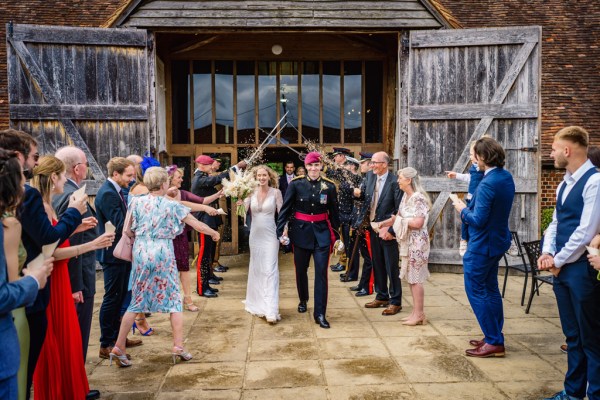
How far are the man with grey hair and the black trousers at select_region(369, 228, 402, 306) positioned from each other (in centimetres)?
371

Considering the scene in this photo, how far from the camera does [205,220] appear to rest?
28.6 feet

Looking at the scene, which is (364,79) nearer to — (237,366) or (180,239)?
Result: (180,239)

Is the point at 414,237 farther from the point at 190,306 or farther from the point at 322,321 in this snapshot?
the point at 190,306

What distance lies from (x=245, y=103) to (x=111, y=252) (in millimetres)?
7863

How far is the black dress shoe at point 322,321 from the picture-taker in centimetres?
617

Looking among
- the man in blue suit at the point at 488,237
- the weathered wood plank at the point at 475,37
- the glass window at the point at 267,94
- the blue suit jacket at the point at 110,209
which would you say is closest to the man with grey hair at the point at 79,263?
the blue suit jacket at the point at 110,209

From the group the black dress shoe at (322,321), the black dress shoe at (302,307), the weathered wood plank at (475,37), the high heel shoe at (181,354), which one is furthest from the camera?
the weathered wood plank at (475,37)

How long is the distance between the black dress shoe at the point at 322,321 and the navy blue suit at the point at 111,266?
233 cm

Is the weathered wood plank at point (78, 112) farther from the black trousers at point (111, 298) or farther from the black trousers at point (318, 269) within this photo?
the black trousers at point (111, 298)

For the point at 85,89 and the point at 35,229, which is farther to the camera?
the point at 85,89

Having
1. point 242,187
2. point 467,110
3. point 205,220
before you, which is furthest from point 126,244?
point 467,110

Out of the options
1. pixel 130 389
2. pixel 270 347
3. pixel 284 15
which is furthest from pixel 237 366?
pixel 284 15

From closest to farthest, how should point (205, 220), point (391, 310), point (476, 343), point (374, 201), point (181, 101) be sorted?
point (476, 343) < point (391, 310) < point (374, 201) < point (205, 220) < point (181, 101)

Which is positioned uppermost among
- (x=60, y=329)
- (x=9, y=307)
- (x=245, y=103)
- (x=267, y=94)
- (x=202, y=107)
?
(x=267, y=94)
